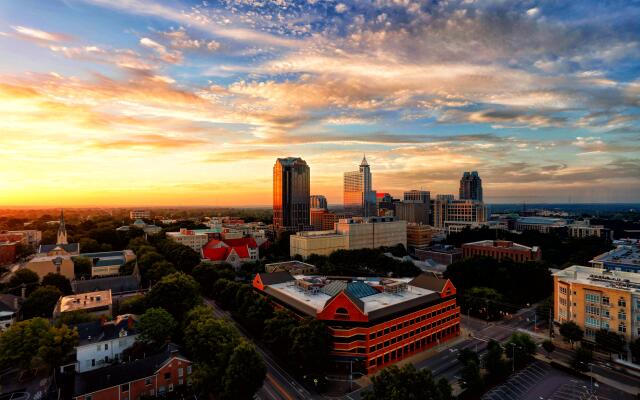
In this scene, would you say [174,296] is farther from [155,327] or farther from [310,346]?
[310,346]

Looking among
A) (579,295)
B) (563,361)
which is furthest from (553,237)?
(563,361)

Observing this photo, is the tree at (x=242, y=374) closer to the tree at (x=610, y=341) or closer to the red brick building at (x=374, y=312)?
the red brick building at (x=374, y=312)

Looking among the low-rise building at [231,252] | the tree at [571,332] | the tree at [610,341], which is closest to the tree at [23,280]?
the low-rise building at [231,252]

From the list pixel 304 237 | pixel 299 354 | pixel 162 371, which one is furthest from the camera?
pixel 304 237

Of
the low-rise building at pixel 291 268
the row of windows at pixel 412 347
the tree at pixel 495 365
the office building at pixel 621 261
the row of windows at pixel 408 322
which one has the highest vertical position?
the office building at pixel 621 261

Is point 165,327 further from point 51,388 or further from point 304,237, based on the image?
point 304,237

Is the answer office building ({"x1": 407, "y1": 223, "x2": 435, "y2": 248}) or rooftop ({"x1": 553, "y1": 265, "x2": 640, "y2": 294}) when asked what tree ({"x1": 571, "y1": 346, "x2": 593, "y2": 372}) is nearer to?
rooftop ({"x1": 553, "y1": 265, "x2": 640, "y2": 294})

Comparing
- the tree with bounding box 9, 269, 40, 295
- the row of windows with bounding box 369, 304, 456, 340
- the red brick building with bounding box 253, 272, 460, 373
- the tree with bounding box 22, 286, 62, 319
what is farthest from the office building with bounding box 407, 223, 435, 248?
the tree with bounding box 9, 269, 40, 295
